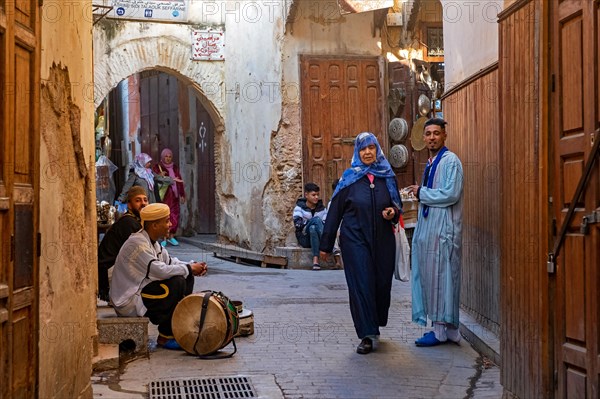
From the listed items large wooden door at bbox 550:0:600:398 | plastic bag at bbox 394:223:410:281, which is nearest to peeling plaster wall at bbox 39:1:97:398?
large wooden door at bbox 550:0:600:398

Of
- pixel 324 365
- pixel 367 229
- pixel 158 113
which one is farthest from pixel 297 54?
pixel 158 113

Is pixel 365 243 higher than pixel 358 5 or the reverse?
the reverse

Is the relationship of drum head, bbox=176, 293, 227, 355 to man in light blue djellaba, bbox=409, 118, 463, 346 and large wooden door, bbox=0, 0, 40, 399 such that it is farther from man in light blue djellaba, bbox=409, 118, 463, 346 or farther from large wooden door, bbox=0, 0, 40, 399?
large wooden door, bbox=0, 0, 40, 399

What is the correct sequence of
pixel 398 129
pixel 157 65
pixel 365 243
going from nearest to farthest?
1. pixel 365 243
2. pixel 398 129
3. pixel 157 65

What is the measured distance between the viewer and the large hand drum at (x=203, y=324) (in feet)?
20.1

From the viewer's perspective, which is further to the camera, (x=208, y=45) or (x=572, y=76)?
(x=208, y=45)

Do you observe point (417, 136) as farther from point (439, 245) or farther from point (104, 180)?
point (104, 180)

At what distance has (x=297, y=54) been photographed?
13.3 meters

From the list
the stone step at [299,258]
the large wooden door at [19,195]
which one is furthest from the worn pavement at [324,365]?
the stone step at [299,258]

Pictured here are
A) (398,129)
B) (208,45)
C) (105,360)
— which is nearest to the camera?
(105,360)

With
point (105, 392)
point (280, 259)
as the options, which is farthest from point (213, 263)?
point (105, 392)

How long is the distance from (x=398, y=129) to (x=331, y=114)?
117 cm

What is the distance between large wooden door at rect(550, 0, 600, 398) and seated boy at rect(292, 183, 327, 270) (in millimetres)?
8631

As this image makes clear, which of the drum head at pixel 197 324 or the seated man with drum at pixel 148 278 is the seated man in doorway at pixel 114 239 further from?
the drum head at pixel 197 324
